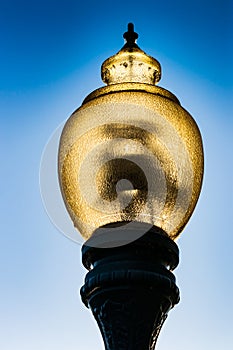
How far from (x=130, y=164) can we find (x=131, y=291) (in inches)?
13.5

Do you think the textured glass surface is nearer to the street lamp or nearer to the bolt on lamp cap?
the street lamp

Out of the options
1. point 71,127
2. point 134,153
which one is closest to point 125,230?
point 134,153

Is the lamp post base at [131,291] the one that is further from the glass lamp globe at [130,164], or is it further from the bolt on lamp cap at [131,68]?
the bolt on lamp cap at [131,68]

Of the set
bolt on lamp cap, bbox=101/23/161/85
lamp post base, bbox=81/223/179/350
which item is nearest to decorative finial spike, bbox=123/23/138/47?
bolt on lamp cap, bbox=101/23/161/85

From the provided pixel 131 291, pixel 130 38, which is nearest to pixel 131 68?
pixel 130 38

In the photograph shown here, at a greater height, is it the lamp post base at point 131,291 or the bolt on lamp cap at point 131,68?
the bolt on lamp cap at point 131,68

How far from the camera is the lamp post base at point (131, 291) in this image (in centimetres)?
166

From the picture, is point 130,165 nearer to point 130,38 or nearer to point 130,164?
point 130,164

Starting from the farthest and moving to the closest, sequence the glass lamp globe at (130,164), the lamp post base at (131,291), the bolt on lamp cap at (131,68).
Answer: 1. the bolt on lamp cap at (131,68)
2. the glass lamp globe at (130,164)
3. the lamp post base at (131,291)

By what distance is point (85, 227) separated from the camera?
72.5 inches

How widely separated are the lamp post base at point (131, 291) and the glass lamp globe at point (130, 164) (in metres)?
0.09

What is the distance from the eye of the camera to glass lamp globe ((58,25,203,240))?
1798 millimetres

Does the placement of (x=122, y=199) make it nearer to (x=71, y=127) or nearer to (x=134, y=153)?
(x=134, y=153)

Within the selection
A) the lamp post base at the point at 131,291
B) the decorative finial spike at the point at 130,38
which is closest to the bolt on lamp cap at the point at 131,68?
the decorative finial spike at the point at 130,38
